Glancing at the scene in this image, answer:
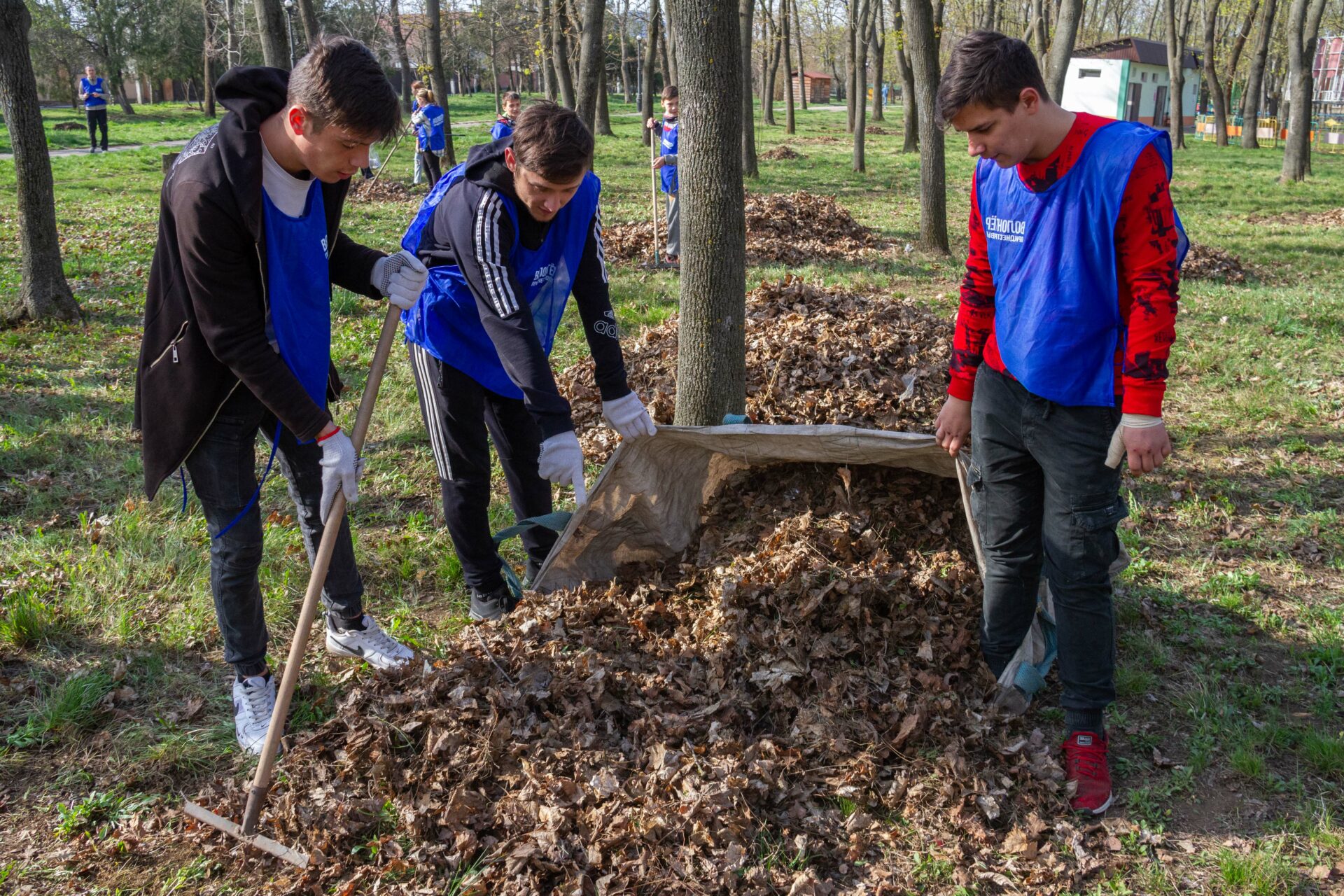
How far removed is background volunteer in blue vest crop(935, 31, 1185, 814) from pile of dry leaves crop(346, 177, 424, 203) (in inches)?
517

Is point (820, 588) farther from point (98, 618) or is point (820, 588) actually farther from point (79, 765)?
point (98, 618)

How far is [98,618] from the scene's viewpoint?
11.8ft

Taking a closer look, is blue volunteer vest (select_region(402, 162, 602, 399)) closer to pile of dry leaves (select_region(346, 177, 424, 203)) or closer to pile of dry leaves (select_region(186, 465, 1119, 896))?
pile of dry leaves (select_region(186, 465, 1119, 896))

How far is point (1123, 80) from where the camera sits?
35.3 meters

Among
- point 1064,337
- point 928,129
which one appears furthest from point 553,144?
point 928,129

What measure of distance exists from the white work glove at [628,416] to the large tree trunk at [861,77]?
16192 mm

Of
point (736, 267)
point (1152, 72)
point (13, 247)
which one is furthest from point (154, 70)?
point (736, 267)

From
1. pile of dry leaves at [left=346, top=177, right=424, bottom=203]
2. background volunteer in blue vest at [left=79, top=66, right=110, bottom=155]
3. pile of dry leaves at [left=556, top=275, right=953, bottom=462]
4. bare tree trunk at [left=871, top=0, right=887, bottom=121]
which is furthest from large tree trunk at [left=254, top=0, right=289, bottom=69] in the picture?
bare tree trunk at [left=871, top=0, right=887, bottom=121]

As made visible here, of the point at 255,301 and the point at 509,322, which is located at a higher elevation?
the point at 255,301

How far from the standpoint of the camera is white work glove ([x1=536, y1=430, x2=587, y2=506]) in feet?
9.93

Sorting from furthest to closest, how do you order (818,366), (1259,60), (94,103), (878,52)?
(878,52) < (1259,60) < (94,103) < (818,366)

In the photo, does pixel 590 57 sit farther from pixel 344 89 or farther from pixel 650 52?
pixel 650 52

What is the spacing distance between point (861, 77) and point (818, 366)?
18447mm

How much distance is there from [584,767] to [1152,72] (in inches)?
1731
